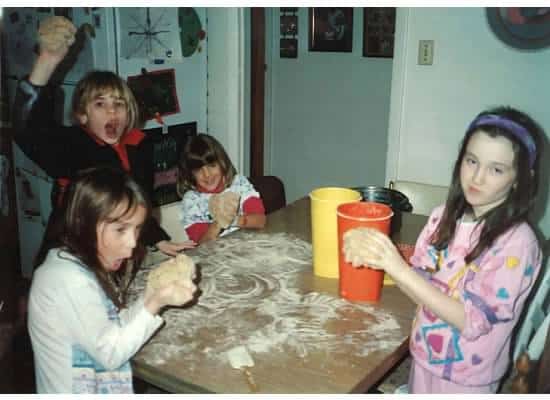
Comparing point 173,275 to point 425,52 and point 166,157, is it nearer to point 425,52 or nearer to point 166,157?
point 166,157

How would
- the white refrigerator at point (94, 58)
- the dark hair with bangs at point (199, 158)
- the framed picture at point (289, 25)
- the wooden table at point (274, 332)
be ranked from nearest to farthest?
1. the wooden table at point (274, 332)
2. the dark hair with bangs at point (199, 158)
3. the white refrigerator at point (94, 58)
4. the framed picture at point (289, 25)

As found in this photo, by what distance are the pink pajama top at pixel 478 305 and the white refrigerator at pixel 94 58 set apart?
1938 mm

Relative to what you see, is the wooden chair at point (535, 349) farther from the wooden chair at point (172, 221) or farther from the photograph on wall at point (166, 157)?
the photograph on wall at point (166, 157)

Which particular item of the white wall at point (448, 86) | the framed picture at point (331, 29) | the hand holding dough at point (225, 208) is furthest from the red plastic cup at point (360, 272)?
the framed picture at point (331, 29)

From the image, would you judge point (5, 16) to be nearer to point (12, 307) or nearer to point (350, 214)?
point (12, 307)

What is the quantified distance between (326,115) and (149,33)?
1.70m

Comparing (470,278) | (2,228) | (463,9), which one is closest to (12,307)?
(2,228)

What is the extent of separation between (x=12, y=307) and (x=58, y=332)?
Result: 1.09 meters

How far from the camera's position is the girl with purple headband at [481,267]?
115 centimetres

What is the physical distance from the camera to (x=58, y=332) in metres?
1.16

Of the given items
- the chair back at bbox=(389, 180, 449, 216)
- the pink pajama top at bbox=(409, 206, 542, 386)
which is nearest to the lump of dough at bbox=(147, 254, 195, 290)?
the pink pajama top at bbox=(409, 206, 542, 386)

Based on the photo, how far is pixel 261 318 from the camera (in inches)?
51.6

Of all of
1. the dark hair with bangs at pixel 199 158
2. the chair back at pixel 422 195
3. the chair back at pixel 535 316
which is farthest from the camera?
the chair back at pixel 422 195

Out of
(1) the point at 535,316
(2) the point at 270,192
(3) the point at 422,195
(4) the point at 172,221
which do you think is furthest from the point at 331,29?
(1) the point at 535,316
